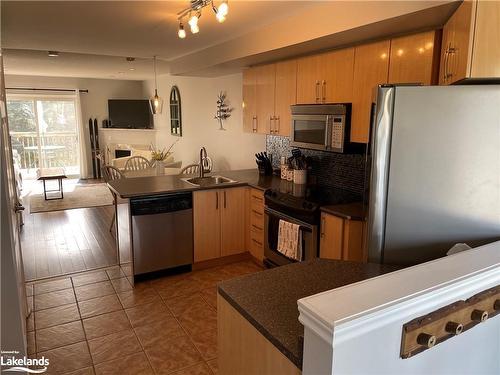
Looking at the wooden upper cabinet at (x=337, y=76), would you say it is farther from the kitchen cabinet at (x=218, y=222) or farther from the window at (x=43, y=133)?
the window at (x=43, y=133)

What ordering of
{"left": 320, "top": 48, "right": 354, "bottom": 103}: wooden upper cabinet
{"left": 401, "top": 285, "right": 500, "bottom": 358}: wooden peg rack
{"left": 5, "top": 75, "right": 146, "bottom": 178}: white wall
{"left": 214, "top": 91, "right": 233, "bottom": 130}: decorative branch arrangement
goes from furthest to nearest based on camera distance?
{"left": 5, "top": 75, "right": 146, "bottom": 178}: white wall → {"left": 214, "top": 91, "right": 233, "bottom": 130}: decorative branch arrangement → {"left": 320, "top": 48, "right": 354, "bottom": 103}: wooden upper cabinet → {"left": 401, "top": 285, "right": 500, "bottom": 358}: wooden peg rack

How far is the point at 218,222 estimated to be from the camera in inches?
152

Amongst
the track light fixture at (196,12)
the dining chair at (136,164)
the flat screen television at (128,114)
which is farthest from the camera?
the flat screen television at (128,114)

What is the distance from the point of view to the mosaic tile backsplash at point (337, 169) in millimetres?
3320

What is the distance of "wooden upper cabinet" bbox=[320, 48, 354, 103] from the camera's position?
2898mm

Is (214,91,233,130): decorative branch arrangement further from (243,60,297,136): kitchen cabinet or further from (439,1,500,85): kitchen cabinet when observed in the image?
(439,1,500,85): kitchen cabinet

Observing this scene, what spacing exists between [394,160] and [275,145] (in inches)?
112

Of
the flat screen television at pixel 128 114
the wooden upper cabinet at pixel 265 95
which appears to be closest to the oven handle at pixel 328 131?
the wooden upper cabinet at pixel 265 95

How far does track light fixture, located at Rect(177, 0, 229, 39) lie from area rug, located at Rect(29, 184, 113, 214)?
457 cm

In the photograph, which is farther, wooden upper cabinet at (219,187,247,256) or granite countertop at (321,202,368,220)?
wooden upper cabinet at (219,187,247,256)

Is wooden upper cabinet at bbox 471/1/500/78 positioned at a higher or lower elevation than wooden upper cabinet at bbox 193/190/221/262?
higher

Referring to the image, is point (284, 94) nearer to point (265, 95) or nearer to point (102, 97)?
point (265, 95)

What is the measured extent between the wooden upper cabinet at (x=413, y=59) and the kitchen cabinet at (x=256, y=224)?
66.3 inches

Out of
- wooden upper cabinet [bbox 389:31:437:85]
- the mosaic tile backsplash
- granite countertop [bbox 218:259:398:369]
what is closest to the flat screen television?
the mosaic tile backsplash
